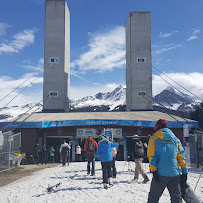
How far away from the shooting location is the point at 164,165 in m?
3.76

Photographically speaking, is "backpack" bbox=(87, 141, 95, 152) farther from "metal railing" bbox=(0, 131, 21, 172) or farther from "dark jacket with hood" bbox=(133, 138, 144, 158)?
"metal railing" bbox=(0, 131, 21, 172)

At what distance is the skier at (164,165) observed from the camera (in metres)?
3.74

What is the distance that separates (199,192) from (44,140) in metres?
16.7

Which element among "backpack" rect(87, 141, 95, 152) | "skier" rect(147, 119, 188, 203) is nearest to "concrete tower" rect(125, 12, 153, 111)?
"backpack" rect(87, 141, 95, 152)

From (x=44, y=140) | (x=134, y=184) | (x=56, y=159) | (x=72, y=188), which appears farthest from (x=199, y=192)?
(x=44, y=140)

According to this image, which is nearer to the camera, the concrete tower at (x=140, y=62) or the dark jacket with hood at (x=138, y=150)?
the dark jacket with hood at (x=138, y=150)

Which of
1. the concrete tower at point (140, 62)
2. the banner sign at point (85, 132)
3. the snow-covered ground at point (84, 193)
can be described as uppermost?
the concrete tower at point (140, 62)

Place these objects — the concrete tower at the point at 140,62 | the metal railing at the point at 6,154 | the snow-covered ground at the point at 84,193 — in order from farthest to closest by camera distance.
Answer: the concrete tower at the point at 140,62 → the metal railing at the point at 6,154 → the snow-covered ground at the point at 84,193

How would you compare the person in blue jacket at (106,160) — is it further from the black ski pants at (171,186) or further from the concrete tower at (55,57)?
the concrete tower at (55,57)

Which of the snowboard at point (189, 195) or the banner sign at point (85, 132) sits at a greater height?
the banner sign at point (85, 132)

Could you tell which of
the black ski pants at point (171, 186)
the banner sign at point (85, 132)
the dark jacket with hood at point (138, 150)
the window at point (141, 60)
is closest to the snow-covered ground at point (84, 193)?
the dark jacket with hood at point (138, 150)

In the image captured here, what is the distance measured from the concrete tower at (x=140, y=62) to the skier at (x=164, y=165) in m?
→ 27.0

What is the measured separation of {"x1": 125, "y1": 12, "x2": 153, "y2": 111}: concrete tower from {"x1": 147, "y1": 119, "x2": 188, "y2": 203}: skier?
2702 cm

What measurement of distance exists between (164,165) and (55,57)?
28283 millimetres
